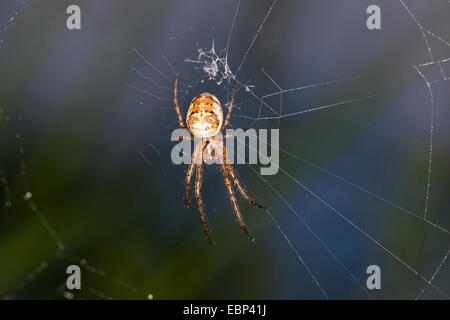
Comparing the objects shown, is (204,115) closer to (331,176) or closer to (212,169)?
(212,169)

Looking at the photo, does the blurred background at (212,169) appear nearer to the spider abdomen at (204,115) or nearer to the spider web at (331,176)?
the spider web at (331,176)

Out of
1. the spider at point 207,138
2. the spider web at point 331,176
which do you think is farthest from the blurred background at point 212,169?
the spider at point 207,138

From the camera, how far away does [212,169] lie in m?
4.62

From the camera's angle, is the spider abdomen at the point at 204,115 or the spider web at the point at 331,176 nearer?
the spider abdomen at the point at 204,115

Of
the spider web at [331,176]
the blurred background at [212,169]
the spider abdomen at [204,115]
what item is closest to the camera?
the spider abdomen at [204,115]

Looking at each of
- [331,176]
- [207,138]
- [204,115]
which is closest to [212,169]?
[207,138]

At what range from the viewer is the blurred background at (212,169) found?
495 cm

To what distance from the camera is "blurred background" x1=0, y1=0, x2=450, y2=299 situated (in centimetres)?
495

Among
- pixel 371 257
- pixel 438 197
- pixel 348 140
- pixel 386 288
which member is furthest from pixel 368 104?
pixel 386 288

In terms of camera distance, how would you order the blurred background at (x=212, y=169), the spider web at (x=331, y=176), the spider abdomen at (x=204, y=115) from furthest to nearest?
the blurred background at (x=212, y=169)
the spider web at (x=331, y=176)
the spider abdomen at (x=204, y=115)

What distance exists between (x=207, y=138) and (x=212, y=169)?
0.90 m

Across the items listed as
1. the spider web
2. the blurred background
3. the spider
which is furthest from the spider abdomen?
the blurred background
